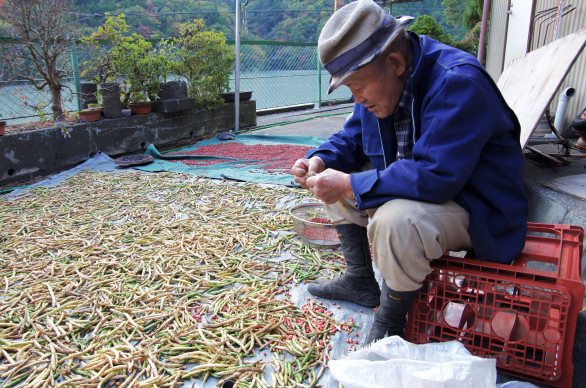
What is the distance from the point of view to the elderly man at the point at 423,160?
4.82 ft

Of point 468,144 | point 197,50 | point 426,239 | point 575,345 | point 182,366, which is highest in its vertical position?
point 197,50

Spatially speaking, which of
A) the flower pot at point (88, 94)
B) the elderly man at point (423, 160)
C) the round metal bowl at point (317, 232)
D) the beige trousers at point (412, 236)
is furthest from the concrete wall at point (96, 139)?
the beige trousers at point (412, 236)

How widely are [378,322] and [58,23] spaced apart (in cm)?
543

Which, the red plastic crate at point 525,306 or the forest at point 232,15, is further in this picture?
the forest at point 232,15

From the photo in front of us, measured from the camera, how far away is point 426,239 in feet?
4.84

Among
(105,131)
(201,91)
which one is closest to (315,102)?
(201,91)

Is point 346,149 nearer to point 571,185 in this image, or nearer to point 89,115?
point 571,185

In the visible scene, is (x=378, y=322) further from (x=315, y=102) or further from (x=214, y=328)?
(x=315, y=102)

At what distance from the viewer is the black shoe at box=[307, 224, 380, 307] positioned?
2096 millimetres

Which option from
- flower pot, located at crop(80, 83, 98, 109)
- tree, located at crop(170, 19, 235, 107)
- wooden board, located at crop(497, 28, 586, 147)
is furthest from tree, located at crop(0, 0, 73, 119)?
wooden board, located at crop(497, 28, 586, 147)

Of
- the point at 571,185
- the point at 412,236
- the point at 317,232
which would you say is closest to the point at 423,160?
the point at 412,236

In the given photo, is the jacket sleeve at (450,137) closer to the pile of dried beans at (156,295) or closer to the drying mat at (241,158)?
the pile of dried beans at (156,295)

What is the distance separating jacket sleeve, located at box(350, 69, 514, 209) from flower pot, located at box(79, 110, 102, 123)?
195 inches

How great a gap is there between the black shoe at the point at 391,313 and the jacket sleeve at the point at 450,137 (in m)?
0.38
